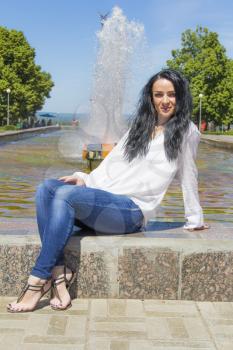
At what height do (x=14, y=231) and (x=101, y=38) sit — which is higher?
(x=101, y=38)

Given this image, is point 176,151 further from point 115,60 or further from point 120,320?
point 115,60

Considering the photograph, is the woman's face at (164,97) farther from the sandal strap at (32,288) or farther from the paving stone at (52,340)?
the paving stone at (52,340)

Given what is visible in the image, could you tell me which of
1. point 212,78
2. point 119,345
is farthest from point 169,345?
point 212,78

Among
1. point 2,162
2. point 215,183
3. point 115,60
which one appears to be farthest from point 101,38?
point 215,183

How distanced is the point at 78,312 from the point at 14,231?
0.82 meters

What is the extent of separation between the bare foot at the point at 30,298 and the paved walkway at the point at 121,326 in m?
0.04

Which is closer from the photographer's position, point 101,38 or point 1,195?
point 1,195

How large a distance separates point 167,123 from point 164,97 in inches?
6.7

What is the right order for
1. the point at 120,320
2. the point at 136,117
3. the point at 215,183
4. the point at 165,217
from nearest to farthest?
the point at 120,320 → the point at 136,117 → the point at 165,217 → the point at 215,183

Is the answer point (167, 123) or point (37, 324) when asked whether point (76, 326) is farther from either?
point (167, 123)

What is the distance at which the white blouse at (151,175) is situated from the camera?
343 cm

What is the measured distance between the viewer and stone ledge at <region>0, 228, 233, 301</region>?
11.1 feet

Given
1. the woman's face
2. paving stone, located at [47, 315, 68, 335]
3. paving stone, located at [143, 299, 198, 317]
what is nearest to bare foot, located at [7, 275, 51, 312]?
paving stone, located at [47, 315, 68, 335]

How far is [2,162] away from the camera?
13.6 metres
